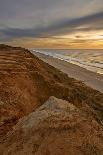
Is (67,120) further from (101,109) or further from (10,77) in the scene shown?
(101,109)

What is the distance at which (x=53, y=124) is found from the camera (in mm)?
5156

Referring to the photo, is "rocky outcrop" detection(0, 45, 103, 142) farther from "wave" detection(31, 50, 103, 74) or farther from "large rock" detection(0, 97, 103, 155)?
"wave" detection(31, 50, 103, 74)

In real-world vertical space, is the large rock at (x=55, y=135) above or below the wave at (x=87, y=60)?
above

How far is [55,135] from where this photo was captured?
4973mm

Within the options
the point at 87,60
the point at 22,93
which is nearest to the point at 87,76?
the point at 22,93

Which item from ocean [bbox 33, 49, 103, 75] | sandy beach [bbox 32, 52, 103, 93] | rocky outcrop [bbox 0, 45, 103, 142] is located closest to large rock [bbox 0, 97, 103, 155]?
rocky outcrop [bbox 0, 45, 103, 142]

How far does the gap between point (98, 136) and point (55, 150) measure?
82 centimetres

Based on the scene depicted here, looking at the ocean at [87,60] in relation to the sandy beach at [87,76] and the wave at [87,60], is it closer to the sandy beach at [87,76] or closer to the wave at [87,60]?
the wave at [87,60]

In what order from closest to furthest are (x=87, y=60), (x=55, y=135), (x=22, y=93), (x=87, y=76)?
(x=55, y=135), (x=22, y=93), (x=87, y=76), (x=87, y=60)

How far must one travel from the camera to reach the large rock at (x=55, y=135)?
15.8 ft

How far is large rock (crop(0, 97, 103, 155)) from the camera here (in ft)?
15.8

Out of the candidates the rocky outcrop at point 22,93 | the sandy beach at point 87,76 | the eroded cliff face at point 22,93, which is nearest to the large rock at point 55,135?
the eroded cliff face at point 22,93

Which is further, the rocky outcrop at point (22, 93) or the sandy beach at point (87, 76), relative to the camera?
the sandy beach at point (87, 76)

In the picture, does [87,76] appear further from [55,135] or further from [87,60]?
[87,60]
